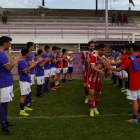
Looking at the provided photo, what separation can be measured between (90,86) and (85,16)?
981 inches

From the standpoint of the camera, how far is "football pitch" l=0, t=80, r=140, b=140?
4.36 meters

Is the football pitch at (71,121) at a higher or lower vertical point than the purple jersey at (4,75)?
lower

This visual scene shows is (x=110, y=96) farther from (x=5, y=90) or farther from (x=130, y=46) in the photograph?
(x=5, y=90)

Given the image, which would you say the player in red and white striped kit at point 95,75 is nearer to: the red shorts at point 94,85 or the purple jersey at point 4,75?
the red shorts at point 94,85

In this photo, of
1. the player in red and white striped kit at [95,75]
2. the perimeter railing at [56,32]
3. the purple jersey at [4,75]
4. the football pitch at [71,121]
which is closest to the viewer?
the purple jersey at [4,75]

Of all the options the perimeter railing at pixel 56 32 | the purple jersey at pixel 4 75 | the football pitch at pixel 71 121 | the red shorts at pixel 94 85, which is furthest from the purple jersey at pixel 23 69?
the perimeter railing at pixel 56 32

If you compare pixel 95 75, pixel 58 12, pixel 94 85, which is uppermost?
pixel 58 12

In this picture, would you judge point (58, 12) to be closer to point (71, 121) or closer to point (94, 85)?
point (94, 85)

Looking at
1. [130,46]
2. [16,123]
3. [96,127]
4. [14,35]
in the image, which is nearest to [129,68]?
[130,46]

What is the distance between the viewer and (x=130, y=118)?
549 centimetres

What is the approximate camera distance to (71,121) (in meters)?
5.25

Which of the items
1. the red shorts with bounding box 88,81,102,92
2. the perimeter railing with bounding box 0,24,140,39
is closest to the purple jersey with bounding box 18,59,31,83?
the red shorts with bounding box 88,81,102,92

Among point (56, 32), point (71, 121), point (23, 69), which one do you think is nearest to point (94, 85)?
point (71, 121)

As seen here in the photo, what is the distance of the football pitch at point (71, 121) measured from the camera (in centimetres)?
436
